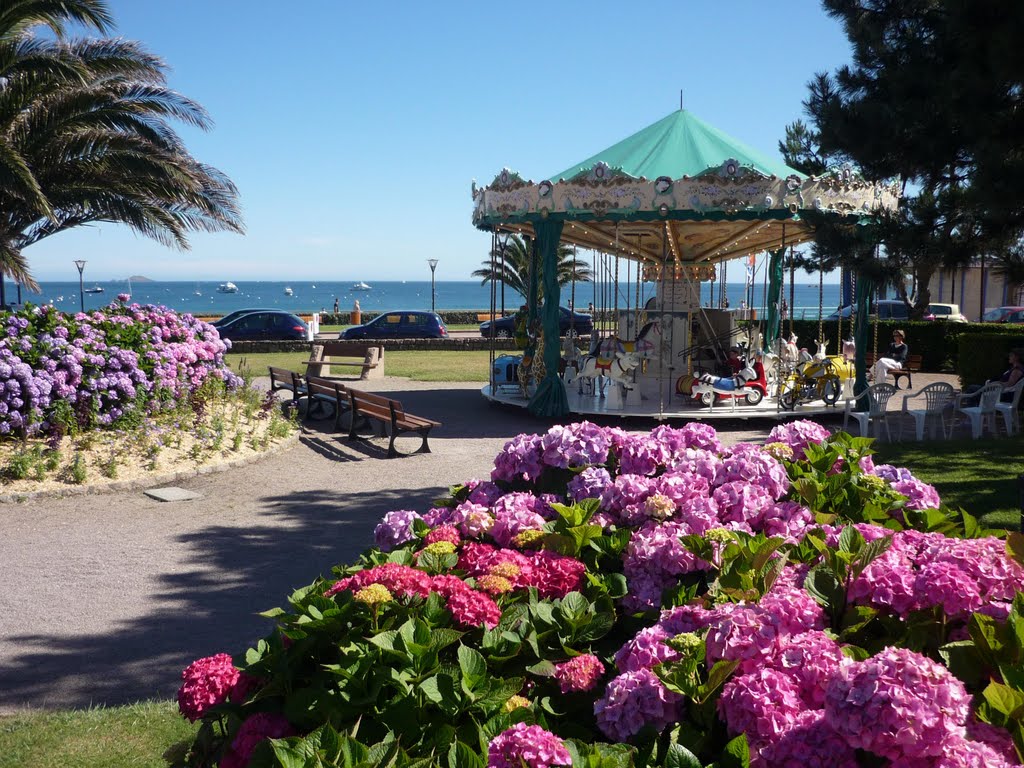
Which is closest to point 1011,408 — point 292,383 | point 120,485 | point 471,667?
point 292,383

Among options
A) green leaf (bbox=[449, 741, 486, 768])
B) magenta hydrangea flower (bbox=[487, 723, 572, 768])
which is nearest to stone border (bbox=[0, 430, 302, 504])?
green leaf (bbox=[449, 741, 486, 768])

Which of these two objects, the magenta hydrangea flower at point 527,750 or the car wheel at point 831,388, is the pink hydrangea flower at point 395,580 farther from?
the car wheel at point 831,388

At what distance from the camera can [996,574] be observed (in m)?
2.40

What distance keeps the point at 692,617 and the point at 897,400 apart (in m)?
16.7

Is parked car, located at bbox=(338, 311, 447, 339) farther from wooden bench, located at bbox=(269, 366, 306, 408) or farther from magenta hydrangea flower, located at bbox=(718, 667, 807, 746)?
magenta hydrangea flower, located at bbox=(718, 667, 807, 746)

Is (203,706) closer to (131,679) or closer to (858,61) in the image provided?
(131,679)

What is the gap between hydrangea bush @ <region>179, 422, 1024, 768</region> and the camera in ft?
6.48

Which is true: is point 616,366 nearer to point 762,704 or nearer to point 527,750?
point 762,704

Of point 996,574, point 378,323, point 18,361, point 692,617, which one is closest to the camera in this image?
point 996,574

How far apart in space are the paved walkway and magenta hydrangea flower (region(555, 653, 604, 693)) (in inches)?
130

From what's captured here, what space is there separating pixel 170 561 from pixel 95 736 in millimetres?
3121

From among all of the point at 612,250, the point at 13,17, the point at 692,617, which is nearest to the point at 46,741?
the point at 692,617

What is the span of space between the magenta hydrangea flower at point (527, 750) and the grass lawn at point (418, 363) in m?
19.2

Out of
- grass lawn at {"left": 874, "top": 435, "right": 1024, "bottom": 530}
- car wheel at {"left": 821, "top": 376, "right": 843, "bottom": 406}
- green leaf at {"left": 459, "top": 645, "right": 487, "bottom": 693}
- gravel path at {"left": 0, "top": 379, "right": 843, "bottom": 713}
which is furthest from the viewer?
car wheel at {"left": 821, "top": 376, "right": 843, "bottom": 406}
